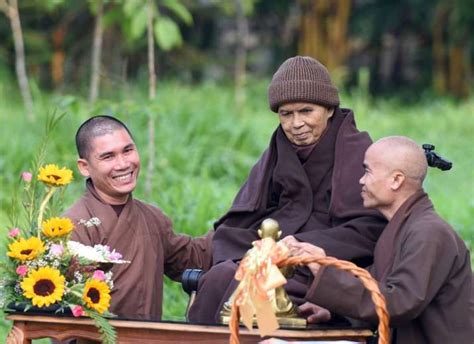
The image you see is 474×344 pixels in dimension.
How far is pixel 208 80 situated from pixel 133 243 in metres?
9.82

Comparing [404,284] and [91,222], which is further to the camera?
[91,222]

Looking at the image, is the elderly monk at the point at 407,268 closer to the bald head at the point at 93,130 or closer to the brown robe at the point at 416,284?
the brown robe at the point at 416,284

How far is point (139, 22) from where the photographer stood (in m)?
8.27

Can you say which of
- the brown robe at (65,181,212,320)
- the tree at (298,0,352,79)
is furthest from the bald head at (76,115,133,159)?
the tree at (298,0,352,79)

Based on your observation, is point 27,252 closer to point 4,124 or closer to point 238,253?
point 238,253

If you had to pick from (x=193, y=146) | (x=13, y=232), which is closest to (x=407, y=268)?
(x=13, y=232)

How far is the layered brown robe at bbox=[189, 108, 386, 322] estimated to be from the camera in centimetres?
485

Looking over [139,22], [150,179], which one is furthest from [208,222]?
[139,22]

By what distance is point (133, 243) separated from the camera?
505 centimetres

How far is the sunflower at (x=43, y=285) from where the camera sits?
14.5 ft

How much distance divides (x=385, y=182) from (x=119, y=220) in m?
1.23

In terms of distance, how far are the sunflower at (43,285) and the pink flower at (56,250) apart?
0.10 m

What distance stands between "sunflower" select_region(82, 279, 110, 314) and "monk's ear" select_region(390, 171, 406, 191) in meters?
1.14

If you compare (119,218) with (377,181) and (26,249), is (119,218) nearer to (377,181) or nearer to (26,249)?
(26,249)
